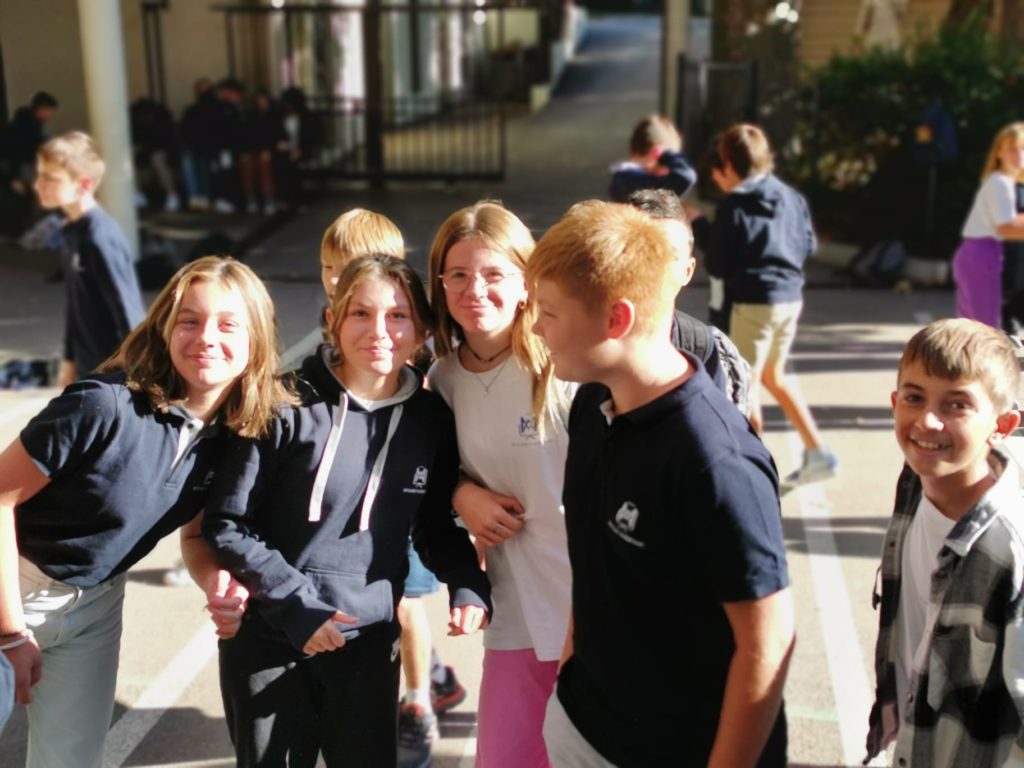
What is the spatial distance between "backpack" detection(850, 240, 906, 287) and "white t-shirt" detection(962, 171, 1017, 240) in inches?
194

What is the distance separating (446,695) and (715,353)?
5.82 feet

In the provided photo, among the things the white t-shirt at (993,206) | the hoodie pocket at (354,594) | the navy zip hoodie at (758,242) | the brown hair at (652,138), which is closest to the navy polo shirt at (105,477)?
the hoodie pocket at (354,594)

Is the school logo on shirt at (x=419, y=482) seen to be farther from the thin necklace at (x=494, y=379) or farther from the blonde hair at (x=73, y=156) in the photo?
the blonde hair at (x=73, y=156)

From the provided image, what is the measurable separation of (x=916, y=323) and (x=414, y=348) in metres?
7.87

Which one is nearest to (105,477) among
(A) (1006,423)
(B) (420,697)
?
(B) (420,697)

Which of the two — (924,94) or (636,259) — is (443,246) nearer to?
(636,259)

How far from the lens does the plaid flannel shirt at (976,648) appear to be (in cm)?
234

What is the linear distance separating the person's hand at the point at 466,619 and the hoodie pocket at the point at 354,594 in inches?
6.7

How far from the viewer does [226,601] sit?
2605 millimetres

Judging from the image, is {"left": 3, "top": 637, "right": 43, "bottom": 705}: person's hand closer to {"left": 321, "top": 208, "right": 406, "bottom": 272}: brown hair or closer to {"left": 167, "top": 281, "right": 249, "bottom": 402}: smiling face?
{"left": 167, "top": 281, "right": 249, "bottom": 402}: smiling face

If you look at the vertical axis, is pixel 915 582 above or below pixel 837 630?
above

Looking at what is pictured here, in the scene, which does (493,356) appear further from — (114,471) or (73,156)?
(73,156)

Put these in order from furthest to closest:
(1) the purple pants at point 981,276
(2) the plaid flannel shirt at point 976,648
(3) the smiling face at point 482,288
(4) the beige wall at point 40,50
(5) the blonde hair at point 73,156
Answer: (1) the purple pants at point 981,276 < (4) the beige wall at point 40,50 < (5) the blonde hair at point 73,156 < (3) the smiling face at point 482,288 < (2) the plaid flannel shirt at point 976,648

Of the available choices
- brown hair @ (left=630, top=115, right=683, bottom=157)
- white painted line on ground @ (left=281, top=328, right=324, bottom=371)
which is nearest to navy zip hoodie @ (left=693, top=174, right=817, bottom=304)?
brown hair @ (left=630, top=115, right=683, bottom=157)
